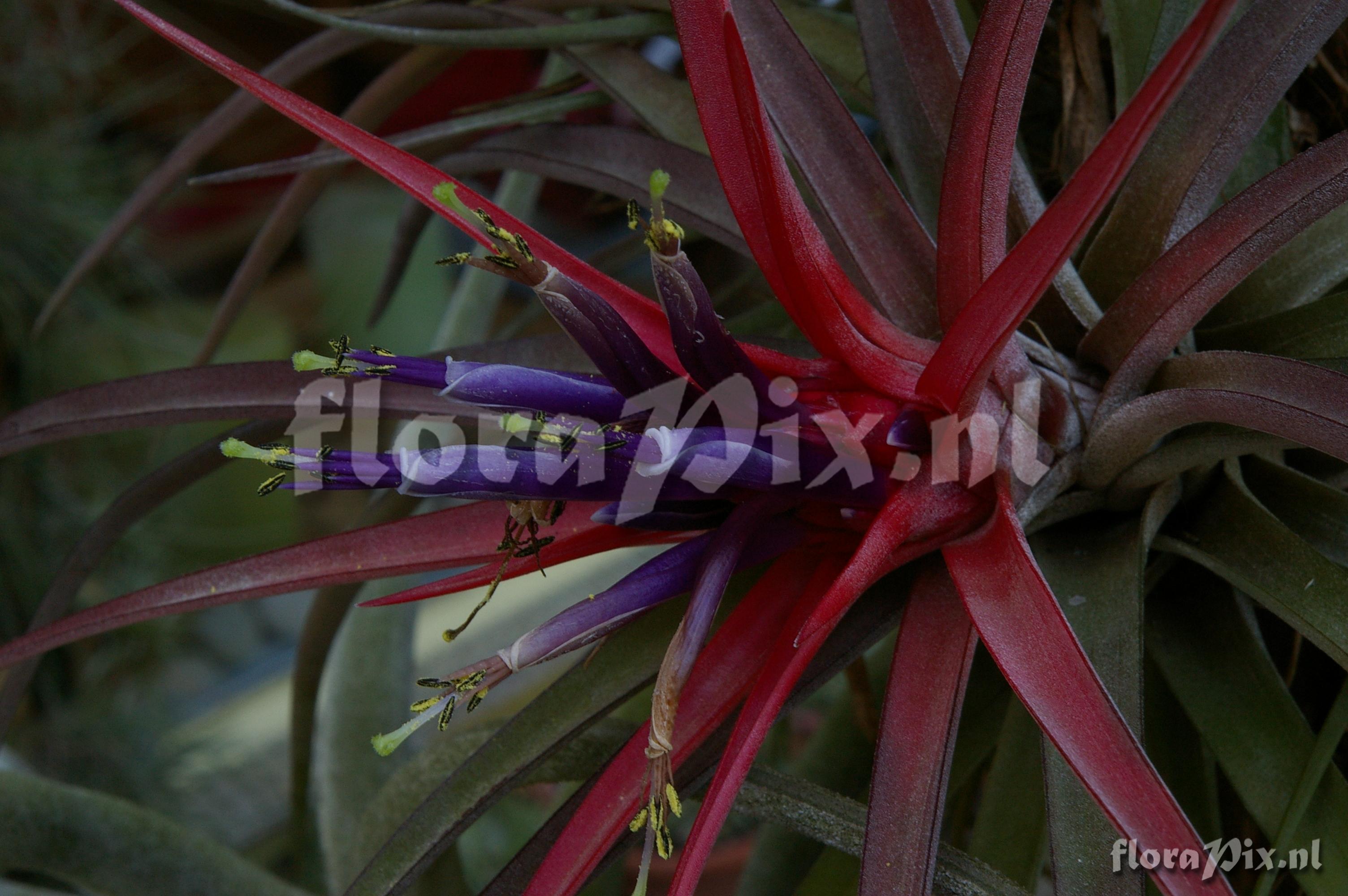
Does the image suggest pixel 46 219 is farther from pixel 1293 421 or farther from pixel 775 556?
pixel 1293 421

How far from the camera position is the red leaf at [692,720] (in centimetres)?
33

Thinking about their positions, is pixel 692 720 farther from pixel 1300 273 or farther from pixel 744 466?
pixel 1300 273

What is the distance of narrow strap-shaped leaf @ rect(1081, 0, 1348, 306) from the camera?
0.35 m

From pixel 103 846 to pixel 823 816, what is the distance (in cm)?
32

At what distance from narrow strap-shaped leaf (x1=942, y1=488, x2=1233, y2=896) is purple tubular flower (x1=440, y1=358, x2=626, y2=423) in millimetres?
120

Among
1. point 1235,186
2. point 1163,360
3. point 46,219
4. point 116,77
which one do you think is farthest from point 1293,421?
point 116,77

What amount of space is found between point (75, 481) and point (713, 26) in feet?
3.70

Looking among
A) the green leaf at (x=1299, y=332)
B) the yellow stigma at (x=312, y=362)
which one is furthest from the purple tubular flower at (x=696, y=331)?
the green leaf at (x=1299, y=332)

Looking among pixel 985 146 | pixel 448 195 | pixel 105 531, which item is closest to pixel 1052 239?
pixel 985 146

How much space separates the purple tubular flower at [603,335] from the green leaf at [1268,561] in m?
0.21

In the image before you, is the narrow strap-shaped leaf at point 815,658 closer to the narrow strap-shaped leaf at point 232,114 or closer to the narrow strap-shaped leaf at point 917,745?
the narrow strap-shaped leaf at point 917,745

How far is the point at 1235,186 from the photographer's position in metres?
0.45

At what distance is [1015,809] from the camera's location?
0.43 m

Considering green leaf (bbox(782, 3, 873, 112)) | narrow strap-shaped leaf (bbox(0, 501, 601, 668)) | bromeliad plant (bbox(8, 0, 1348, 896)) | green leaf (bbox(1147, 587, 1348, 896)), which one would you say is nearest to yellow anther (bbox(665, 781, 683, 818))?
bromeliad plant (bbox(8, 0, 1348, 896))
